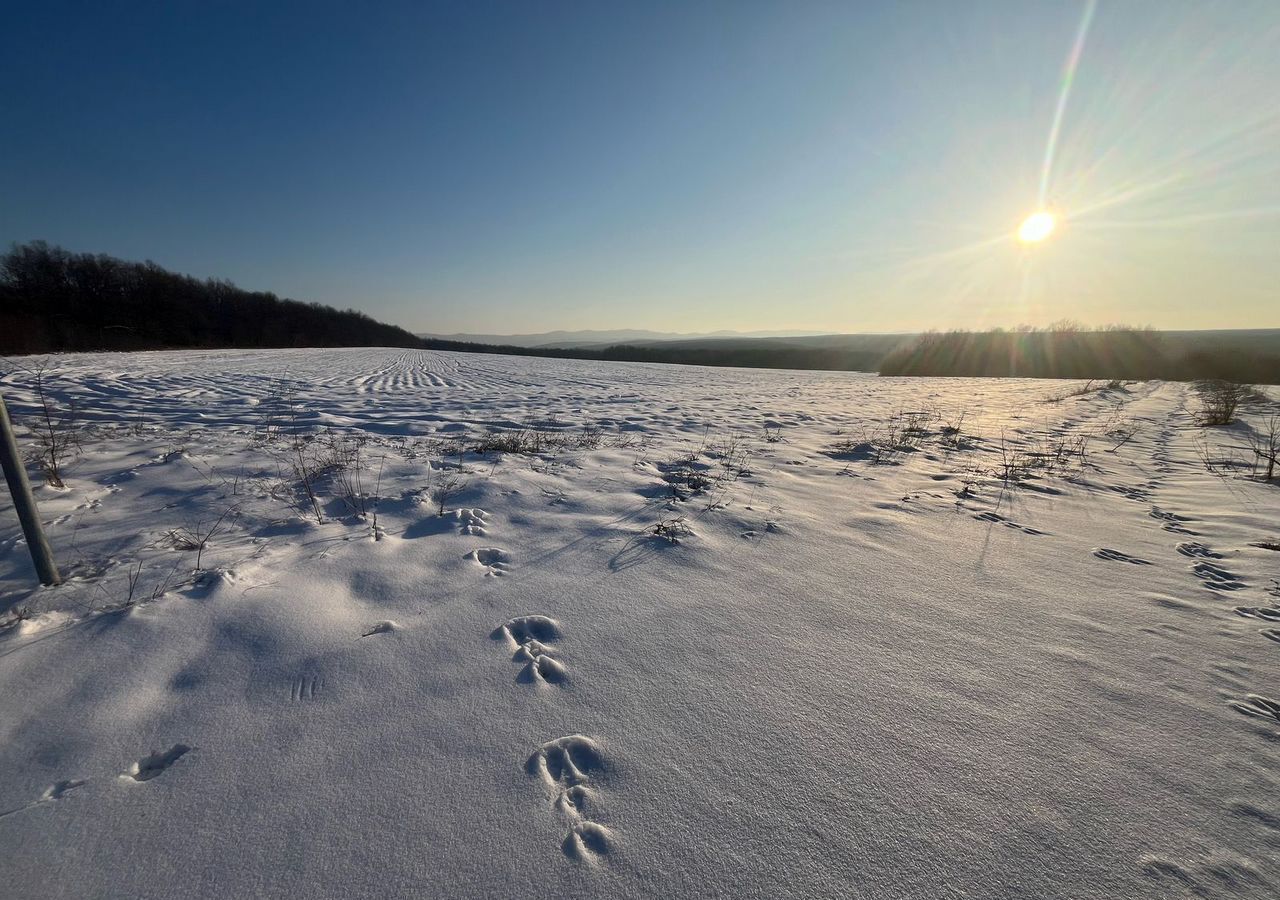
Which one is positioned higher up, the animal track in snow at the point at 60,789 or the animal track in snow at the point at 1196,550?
the animal track in snow at the point at 1196,550

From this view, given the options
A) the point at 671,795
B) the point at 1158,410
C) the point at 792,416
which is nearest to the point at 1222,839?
the point at 671,795

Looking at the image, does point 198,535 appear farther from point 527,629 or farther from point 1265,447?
point 1265,447

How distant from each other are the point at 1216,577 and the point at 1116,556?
396 mm

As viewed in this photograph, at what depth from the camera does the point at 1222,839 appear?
4.05ft

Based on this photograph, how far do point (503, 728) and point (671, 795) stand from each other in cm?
60

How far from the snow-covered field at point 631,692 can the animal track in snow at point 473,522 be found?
0.03 meters

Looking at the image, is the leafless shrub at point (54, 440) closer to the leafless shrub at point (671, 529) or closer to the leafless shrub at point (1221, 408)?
the leafless shrub at point (671, 529)

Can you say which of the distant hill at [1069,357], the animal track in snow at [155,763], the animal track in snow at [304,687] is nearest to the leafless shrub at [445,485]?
the animal track in snow at [304,687]

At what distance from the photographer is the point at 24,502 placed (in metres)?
1.96

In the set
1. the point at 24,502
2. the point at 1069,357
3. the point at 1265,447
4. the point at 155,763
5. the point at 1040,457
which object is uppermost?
the point at 1069,357

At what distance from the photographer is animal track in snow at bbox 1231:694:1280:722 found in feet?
5.40

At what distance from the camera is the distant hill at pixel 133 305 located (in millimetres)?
32469

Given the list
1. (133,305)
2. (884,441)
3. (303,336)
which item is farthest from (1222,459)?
(133,305)

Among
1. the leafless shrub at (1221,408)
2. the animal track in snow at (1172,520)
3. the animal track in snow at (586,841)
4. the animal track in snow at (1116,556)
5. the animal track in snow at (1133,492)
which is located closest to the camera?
the animal track in snow at (586,841)
